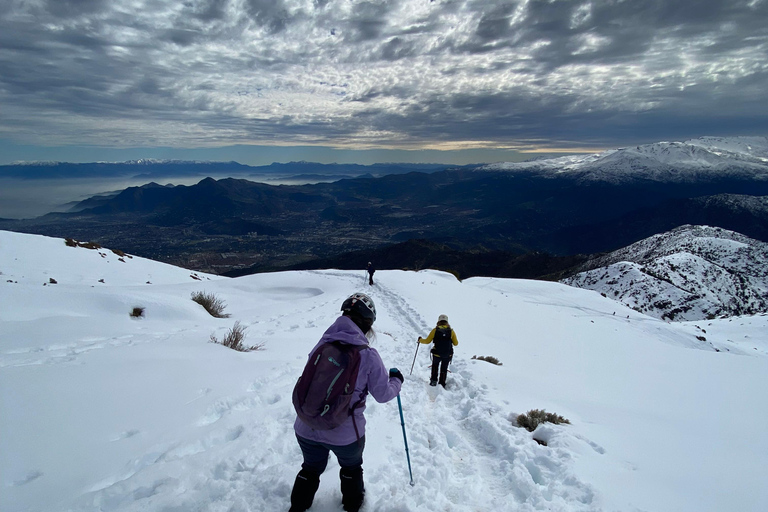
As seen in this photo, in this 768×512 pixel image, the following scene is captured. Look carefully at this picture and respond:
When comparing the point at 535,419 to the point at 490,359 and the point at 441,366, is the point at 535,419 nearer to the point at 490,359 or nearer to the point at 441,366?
the point at 441,366

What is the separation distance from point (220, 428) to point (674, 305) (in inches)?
2462

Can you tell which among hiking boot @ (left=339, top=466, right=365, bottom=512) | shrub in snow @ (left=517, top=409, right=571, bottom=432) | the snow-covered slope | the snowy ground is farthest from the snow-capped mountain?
the snow-covered slope

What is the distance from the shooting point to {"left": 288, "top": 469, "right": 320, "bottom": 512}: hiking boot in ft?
11.5

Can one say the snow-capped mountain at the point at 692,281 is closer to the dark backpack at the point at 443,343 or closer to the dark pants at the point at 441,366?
the dark pants at the point at 441,366

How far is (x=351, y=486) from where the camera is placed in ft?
11.8

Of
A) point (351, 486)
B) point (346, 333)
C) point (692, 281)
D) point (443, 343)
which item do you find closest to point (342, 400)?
point (346, 333)

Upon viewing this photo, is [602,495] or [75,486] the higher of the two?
[75,486]

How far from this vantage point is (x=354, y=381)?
10.5ft

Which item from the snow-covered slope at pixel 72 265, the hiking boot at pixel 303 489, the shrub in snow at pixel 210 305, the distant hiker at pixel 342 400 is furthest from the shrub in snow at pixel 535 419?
the snow-covered slope at pixel 72 265

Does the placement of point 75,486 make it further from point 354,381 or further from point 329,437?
point 354,381

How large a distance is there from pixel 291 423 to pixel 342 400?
293cm

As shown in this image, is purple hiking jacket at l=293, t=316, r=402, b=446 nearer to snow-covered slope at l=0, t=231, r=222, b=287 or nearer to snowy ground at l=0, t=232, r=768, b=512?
snowy ground at l=0, t=232, r=768, b=512

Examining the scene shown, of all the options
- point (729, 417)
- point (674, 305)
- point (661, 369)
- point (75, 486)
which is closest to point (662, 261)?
point (674, 305)

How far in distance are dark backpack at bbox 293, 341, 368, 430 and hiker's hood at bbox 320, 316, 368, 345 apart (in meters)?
0.08
